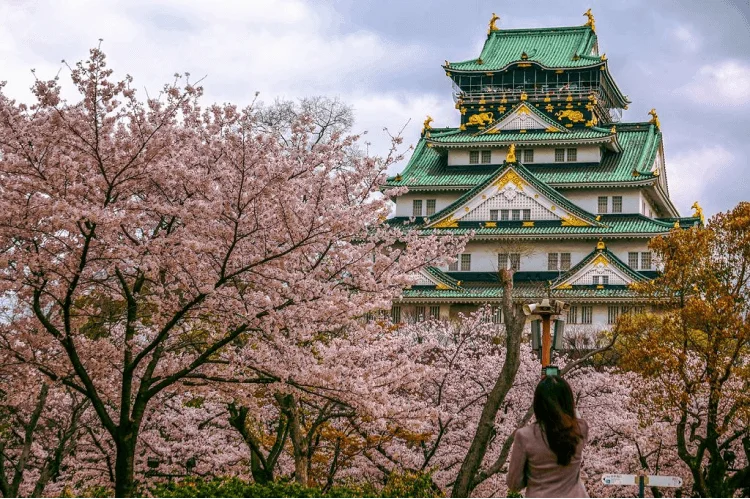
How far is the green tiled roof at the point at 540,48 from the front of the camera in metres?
61.3

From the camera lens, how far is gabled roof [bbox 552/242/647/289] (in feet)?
162

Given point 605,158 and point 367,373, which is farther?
point 605,158

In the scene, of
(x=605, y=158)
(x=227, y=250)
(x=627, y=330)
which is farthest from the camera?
(x=605, y=158)

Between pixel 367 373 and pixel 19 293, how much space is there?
572cm

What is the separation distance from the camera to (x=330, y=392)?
1529 centimetres

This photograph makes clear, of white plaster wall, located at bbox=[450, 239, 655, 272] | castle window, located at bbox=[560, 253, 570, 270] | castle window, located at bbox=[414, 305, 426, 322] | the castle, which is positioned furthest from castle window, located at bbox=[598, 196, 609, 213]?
castle window, located at bbox=[414, 305, 426, 322]

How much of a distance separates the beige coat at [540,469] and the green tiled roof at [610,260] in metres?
44.1

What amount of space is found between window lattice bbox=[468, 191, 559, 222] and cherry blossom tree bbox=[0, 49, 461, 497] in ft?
128

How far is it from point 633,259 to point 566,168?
23.4ft

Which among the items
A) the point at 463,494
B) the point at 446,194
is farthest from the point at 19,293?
the point at 446,194

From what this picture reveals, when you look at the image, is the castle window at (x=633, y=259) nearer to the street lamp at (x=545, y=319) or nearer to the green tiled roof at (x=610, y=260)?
the green tiled roof at (x=610, y=260)

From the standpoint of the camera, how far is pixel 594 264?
50094mm

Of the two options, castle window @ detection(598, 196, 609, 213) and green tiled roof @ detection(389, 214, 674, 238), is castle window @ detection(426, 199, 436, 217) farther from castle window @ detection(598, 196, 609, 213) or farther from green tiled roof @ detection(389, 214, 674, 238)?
castle window @ detection(598, 196, 609, 213)

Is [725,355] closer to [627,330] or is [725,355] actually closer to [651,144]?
[627,330]
